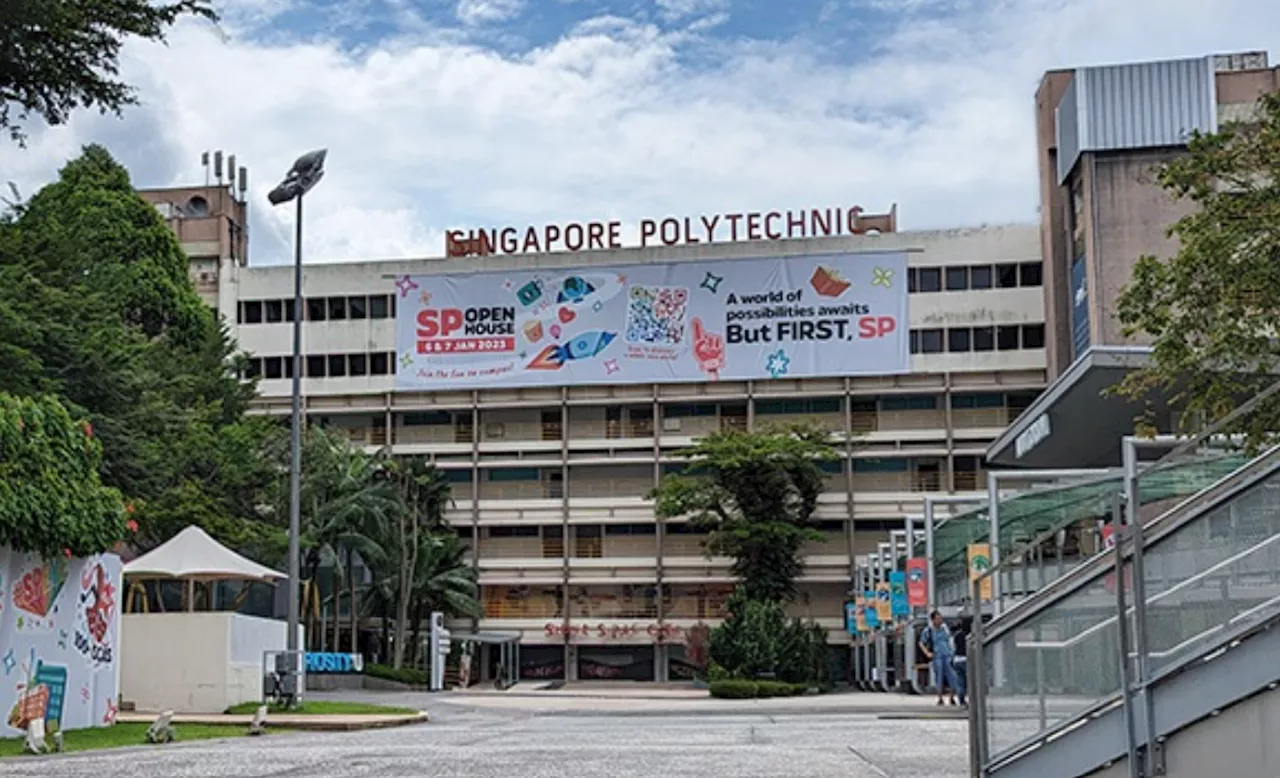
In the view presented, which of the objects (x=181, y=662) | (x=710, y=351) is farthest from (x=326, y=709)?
(x=710, y=351)

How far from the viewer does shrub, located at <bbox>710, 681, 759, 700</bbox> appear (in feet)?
157

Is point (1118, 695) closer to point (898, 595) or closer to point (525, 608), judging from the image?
point (898, 595)

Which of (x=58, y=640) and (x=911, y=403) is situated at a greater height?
(x=911, y=403)

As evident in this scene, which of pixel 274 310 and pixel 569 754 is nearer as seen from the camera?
pixel 569 754

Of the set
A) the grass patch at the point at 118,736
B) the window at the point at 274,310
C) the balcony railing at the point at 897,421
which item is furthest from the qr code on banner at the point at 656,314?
the grass patch at the point at 118,736

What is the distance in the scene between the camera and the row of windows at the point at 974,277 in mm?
65625

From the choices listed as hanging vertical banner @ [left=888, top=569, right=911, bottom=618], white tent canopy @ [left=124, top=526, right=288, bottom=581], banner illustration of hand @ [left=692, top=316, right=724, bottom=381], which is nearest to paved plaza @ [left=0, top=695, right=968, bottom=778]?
white tent canopy @ [left=124, top=526, right=288, bottom=581]

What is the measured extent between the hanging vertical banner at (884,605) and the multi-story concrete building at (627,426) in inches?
702

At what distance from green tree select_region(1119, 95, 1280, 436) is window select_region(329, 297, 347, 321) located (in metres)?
57.2

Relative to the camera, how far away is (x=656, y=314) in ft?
220

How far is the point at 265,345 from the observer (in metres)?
71.2

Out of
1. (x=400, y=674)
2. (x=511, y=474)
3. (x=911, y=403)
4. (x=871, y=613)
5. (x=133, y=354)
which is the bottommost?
(x=400, y=674)

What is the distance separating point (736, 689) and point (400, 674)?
44.9 ft

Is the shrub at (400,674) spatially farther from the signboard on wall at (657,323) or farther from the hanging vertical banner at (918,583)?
the hanging vertical banner at (918,583)
